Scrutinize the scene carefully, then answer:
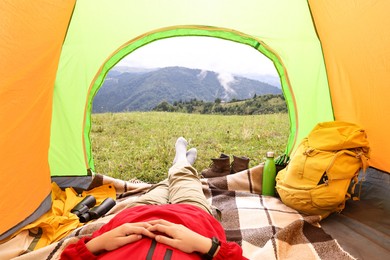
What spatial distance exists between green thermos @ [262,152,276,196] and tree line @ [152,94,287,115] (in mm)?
2885

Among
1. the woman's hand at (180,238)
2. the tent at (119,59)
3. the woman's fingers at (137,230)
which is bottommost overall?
the woman's hand at (180,238)

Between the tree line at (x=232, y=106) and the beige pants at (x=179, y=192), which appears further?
the tree line at (x=232, y=106)

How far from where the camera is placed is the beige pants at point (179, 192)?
6.06 feet

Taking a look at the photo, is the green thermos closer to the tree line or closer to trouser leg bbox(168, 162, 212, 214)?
trouser leg bbox(168, 162, 212, 214)

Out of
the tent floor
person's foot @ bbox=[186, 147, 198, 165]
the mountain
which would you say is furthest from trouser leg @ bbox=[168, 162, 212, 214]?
the mountain

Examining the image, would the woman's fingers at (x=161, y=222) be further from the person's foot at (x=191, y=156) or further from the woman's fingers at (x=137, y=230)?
the person's foot at (x=191, y=156)

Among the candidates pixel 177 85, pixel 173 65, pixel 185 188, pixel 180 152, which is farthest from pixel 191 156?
pixel 173 65

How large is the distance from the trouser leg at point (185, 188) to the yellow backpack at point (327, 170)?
0.59 m

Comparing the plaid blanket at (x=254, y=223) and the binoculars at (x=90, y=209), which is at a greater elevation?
the binoculars at (x=90, y=209)

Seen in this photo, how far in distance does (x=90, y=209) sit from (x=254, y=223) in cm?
100

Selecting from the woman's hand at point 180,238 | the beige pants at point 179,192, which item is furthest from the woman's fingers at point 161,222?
the beige pants at point 179,192

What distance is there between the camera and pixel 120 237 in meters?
1.18

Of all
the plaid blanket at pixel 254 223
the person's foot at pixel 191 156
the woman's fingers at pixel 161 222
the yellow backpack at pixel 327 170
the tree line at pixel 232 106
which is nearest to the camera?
the woman's fingers at pixel 161 222

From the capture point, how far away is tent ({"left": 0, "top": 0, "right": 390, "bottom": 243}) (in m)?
1.67
